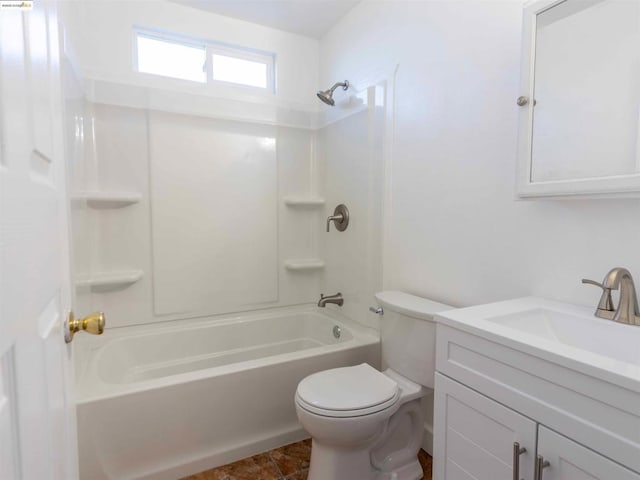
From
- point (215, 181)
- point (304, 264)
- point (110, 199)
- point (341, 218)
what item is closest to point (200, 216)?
point (215, 181)

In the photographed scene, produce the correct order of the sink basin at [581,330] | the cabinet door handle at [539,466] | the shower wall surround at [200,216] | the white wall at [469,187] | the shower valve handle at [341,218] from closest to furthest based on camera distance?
1. the cabinet door handle at [539,466]
2. the sink basin at [581,330]
3. the white wall at [469,187]
4. the shower wall surround at [200,216]
5. the shower valve handle at [341,218]

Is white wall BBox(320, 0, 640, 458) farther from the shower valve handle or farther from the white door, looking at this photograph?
the white door

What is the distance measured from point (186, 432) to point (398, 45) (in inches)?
87.4

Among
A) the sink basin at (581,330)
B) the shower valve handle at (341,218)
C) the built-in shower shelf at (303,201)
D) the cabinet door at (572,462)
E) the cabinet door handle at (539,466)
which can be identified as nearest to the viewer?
the cabinet door at (572,462)

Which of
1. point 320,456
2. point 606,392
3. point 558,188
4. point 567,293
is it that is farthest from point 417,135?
point 320,456

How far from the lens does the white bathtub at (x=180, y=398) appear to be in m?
1.44

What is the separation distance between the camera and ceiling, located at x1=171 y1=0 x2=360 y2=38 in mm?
2178

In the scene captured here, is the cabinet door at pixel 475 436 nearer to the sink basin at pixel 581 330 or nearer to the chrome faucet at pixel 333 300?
the sink basin at pixel 581 330

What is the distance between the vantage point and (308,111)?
2.64m

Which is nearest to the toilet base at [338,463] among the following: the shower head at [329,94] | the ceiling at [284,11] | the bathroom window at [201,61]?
the shower head at [329,94]

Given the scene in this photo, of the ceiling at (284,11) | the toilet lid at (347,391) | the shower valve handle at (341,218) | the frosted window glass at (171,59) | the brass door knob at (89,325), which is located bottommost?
the toilet lid at (347,391)

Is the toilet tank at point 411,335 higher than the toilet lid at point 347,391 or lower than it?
higher

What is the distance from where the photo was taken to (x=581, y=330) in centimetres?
106

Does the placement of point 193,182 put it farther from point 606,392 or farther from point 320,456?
point 606,392
